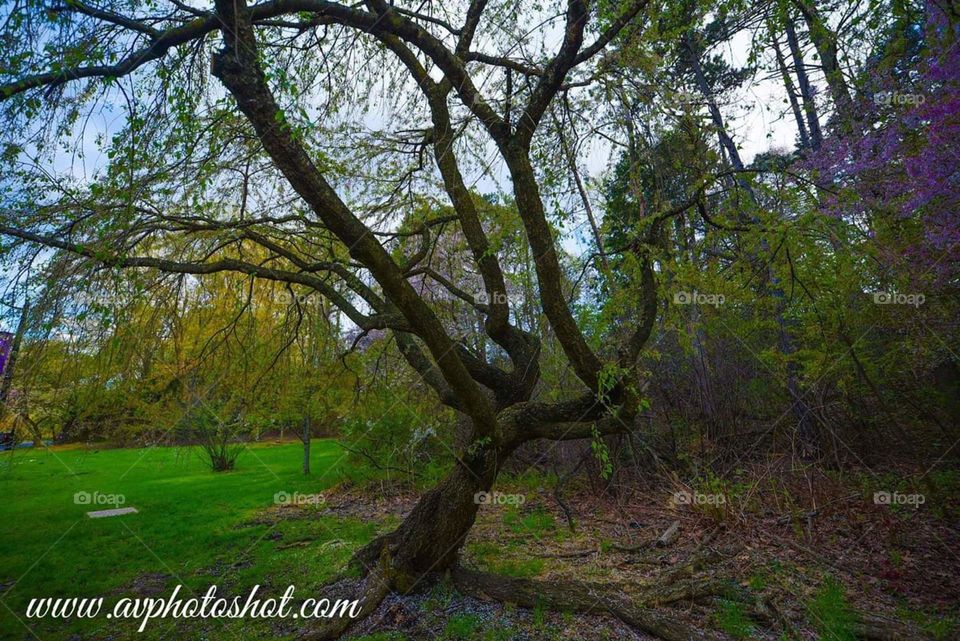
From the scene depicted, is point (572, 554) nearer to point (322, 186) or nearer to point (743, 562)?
point (743, 562)

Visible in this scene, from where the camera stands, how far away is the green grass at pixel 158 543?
180 inches

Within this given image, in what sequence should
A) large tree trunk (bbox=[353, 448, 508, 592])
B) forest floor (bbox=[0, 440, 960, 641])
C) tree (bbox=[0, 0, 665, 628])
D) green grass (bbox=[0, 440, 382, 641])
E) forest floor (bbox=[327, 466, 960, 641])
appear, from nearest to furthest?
tree (bbox=[0, 0, 665, 628]) < forest floor (bbox=[327, 466, 960, 641]) < forest floor (bbox=[0, 440, 960, 641]) < large tree trunk (bbox=[353, 448, 508, 592]) < green grass (bbox=[0, 440, 382, 641])

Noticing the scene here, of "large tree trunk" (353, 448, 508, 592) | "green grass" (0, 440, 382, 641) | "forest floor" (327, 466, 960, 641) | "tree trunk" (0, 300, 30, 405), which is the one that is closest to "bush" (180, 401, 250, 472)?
"green grass" (0, 440, 382, 641)

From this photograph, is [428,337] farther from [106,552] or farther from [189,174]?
[106,552]

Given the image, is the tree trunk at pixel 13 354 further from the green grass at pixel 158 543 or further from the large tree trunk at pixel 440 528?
the large tree trunk at pixel 440 528

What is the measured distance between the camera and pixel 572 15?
3.08 m

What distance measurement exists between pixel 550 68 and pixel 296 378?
469cm

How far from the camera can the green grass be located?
4.57 m

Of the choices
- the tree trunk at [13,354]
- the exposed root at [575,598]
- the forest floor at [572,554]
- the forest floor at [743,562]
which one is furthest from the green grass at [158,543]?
the forest floor at [743,562]

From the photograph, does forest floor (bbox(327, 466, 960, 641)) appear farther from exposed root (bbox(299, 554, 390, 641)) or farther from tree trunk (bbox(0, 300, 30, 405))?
tree trunk (bbox(0, 300, 30, 405))

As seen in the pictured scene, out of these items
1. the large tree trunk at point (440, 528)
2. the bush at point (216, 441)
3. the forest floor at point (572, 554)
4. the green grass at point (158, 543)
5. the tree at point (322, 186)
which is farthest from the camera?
the bush at point (216, 441)

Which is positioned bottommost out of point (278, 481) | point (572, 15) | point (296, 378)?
point (278, 481)

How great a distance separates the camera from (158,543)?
23.5 feet

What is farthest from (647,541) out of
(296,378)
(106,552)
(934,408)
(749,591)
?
(106,552)
